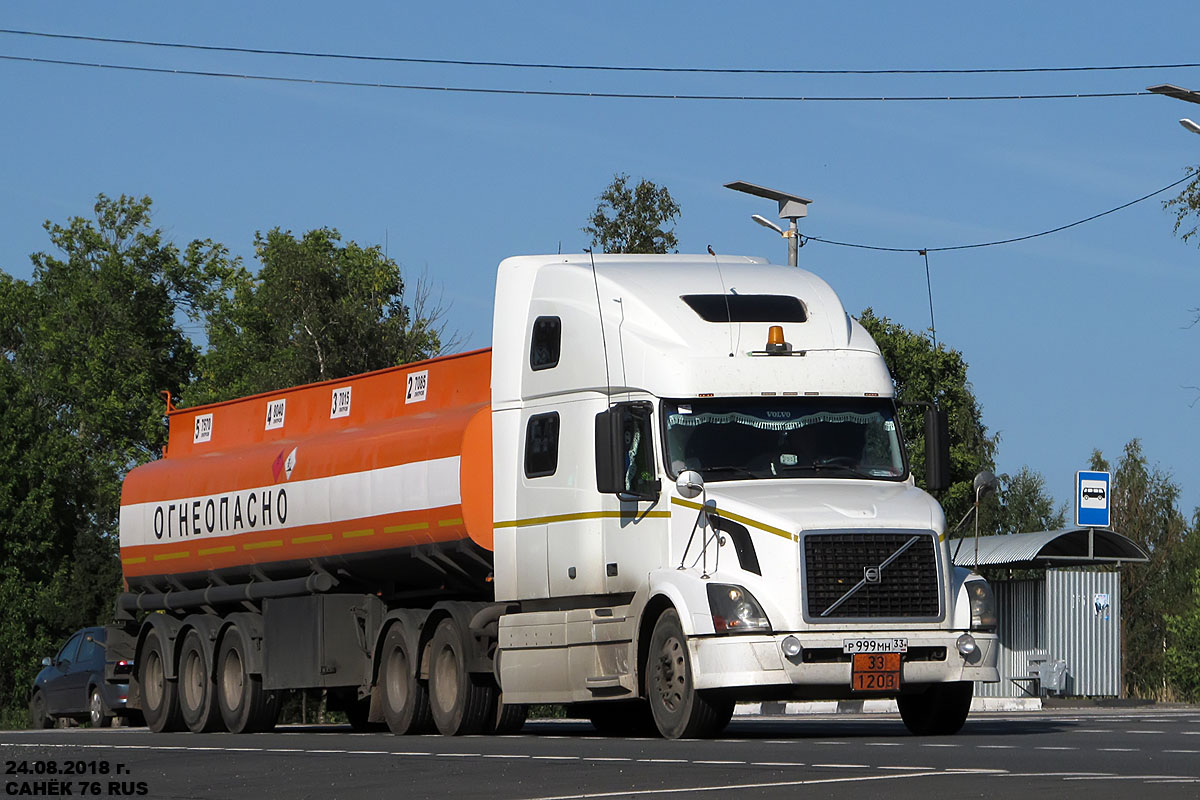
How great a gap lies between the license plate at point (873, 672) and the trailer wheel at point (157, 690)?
460 inches

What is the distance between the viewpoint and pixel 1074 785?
1185cm

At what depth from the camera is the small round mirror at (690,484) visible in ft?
57.6

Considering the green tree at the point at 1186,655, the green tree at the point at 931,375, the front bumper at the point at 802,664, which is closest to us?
the front bumper at the point at 802,664

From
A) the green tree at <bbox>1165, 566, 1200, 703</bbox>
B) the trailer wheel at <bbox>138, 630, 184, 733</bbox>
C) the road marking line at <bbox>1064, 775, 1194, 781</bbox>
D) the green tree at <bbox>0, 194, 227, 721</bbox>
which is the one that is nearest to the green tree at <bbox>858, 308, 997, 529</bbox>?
the green tree at <bbox>1165, 566, 1200, 703</bbox>

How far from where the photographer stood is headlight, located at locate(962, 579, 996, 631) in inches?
706

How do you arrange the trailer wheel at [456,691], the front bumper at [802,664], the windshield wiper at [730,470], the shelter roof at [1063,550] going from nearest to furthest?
the front bumper at [802,664] < the windshield wiper at [730,470] < the trailer wheel at [456,691] < the shelter roof at [1063,550]

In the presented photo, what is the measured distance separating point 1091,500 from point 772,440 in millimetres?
16142

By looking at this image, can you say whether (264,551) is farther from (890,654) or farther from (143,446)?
A: (143,446)

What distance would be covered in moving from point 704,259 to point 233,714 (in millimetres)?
8337

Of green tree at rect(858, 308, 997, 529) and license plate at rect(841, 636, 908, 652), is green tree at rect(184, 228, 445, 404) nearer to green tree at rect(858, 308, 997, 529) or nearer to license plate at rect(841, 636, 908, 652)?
green tree at rect(858, 308, 997, 529)

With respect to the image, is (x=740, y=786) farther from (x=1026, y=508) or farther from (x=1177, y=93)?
(x=1026, y=508)

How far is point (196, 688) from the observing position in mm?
26078

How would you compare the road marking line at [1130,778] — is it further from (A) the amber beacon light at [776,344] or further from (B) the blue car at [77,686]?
(B) the blue car at [77,686]

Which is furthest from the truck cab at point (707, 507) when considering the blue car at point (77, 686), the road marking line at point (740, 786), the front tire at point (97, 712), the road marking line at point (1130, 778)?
the blue car at point (77, 686)
